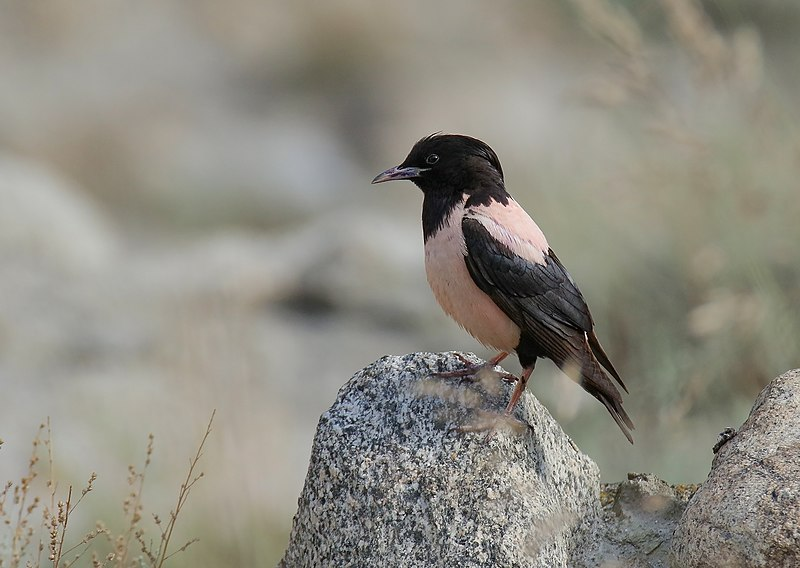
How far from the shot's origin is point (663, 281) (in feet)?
28.1

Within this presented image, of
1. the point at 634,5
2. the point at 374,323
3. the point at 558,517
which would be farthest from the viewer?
the point at 634,5

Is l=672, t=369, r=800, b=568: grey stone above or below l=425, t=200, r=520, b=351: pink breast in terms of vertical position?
below

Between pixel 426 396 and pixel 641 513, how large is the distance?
36.0 inches

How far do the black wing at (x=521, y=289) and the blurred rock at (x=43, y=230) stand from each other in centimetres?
826

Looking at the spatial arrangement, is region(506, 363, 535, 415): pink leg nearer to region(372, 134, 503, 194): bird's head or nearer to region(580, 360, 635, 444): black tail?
region(580, 360, 635, 444): black tail

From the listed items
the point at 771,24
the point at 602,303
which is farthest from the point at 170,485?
the point at 771,24

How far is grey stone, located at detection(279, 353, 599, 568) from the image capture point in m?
4.01

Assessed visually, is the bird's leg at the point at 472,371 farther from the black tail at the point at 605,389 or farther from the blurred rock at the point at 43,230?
the blurred rock at the point at 43,230

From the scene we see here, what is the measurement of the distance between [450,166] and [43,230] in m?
8.73

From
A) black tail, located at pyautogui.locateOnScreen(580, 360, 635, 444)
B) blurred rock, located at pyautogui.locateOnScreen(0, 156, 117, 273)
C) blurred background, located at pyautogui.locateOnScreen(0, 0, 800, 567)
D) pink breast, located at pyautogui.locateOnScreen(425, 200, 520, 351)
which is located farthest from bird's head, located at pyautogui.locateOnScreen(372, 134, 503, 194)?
blurred rock, located at pyautogui.locateOnScreen(0, 156, 117, 273)

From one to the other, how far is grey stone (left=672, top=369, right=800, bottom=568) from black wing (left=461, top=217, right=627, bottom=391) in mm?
708

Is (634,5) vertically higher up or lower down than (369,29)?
lower down

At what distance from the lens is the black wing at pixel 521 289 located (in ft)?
14.2

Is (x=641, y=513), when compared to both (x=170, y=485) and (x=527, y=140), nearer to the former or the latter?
(x=170, y=485)
